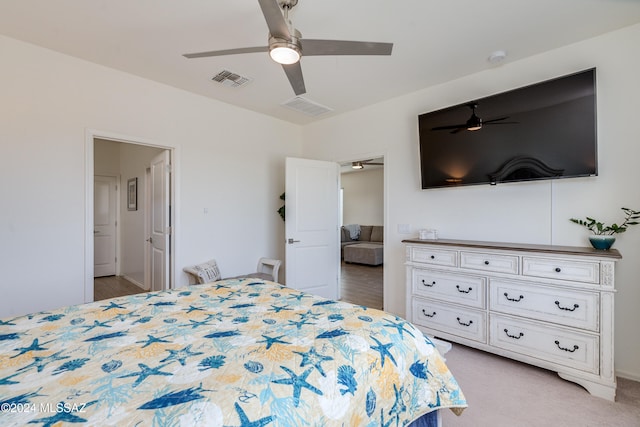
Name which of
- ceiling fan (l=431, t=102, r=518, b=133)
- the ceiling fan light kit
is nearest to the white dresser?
ceiling fan (l=431, t=102, r=518, b=133)

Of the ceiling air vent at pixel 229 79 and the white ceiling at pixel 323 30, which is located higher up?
the ceiling air vent at pixel 229 79

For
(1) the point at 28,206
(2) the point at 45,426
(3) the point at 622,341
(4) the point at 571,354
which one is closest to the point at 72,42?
(1) the point at 28,206

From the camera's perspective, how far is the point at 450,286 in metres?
2.77

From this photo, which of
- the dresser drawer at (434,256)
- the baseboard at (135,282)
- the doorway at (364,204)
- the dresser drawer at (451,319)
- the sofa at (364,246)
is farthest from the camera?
the sofa at (364,246)

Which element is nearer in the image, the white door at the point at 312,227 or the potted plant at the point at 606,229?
the potted plant at the point at 606,229

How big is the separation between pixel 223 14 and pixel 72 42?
1.44 metres

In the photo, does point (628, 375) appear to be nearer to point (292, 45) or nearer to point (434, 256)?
point (434, 256)

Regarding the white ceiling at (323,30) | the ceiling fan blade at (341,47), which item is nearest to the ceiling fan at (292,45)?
the ceiling fan blade at (341,47)

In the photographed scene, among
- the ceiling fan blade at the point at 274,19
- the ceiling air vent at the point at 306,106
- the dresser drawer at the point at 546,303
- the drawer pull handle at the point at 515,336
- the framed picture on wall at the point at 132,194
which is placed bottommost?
the drawer pull handle at the point at 515,336

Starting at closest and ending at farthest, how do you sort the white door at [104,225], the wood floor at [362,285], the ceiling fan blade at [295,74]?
Result: the ceiling fan blade at [295,74]
the wood floor at [362,285]
the white door at [104,225]

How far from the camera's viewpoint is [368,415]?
1017mm

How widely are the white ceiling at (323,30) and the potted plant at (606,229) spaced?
1.48 meters

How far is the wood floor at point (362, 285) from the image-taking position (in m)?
4.26

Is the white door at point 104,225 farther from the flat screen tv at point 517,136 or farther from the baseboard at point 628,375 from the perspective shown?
the baseboard at point 628,375
